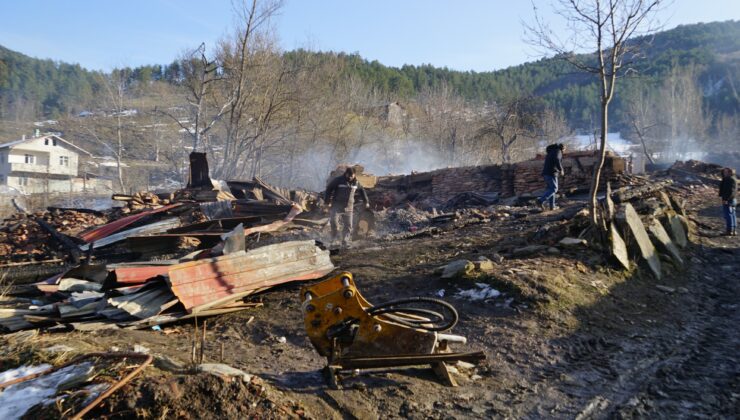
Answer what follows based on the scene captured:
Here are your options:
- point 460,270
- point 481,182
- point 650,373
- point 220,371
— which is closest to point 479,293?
point 460,270

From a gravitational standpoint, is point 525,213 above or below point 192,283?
above

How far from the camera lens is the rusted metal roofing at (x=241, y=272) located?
5.77 m

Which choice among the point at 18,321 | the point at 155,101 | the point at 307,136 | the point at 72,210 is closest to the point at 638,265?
the point at 18,321

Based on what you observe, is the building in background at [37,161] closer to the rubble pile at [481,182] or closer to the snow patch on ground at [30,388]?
the rubble pile at [481,182]

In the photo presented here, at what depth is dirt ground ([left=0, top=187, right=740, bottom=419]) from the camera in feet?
11.9

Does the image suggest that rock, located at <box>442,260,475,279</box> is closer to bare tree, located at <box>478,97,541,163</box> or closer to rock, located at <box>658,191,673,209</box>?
rock, located at <box>658,191,673,209</box>

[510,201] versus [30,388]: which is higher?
[510,201]

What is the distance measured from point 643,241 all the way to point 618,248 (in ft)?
2.88

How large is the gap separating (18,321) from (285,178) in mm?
29806

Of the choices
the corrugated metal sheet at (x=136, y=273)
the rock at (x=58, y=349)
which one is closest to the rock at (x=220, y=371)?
the rock at (x=58, y=349)

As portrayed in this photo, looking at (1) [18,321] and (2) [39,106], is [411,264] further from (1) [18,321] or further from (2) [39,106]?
(2) [39,106]

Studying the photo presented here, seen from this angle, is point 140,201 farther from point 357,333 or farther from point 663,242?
point 663,242

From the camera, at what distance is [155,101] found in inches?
3226

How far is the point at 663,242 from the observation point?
853 cm
